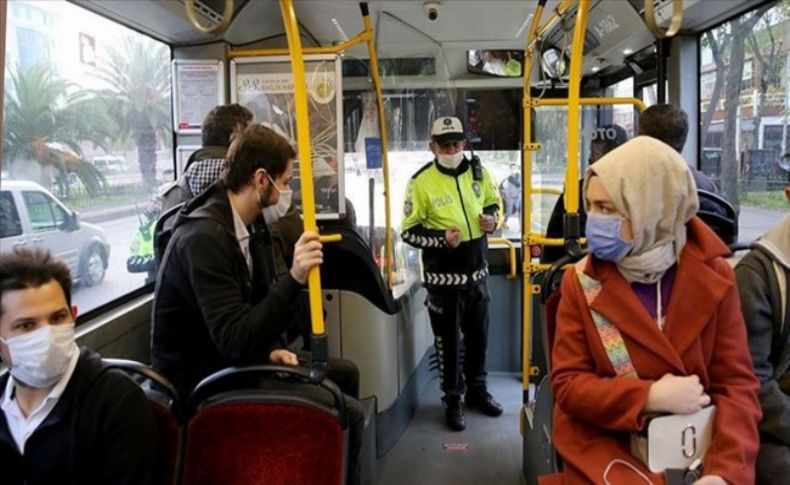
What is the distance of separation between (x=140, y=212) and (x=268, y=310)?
1.59 m

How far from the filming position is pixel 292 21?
1825 millimetres

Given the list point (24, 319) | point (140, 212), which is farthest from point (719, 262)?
point (140, 212)

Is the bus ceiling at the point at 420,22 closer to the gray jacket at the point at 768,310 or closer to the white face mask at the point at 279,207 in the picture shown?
the white face mask at the point at 279,207

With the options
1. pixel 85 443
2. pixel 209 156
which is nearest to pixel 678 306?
pixel 85 443

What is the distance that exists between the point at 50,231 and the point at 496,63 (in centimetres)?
317

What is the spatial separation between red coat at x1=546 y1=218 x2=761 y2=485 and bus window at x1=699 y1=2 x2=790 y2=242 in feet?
5.13

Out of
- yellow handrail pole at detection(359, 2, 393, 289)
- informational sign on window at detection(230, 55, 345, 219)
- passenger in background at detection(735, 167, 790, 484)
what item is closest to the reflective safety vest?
yellow handrail pole at detection(359, 2, 393, 289)

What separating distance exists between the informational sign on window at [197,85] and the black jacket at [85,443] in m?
1.97

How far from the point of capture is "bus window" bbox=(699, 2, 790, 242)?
2877mm

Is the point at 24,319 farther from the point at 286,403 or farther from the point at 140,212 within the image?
the point at 140,212

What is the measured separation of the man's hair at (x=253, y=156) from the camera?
6.92ft

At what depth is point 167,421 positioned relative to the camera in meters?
1.82

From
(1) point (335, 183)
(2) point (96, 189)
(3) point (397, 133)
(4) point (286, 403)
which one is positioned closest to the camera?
(4) point (286, 403)

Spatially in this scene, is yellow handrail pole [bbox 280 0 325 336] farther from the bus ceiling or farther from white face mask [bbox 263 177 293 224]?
the bus ceiling
